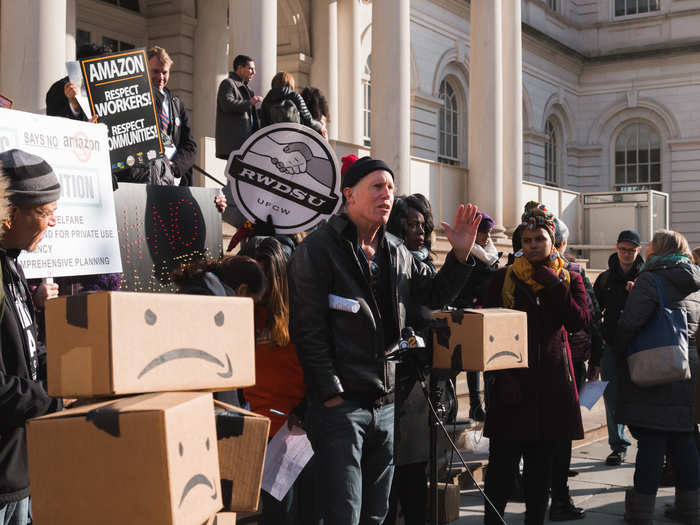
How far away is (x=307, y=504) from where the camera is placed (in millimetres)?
3910

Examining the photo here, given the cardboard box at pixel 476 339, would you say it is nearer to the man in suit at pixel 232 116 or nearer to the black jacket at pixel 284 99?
the black jacket at pixel 284 99

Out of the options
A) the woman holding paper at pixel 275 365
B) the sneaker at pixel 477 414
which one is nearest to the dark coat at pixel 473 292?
the sneaker at pixel 477 414

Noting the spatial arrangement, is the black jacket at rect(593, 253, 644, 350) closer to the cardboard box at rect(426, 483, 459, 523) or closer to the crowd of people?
the crowd of people

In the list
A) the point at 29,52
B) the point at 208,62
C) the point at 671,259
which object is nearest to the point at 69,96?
the point at 29,52

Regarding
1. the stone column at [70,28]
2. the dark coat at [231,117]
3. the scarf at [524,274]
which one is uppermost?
the stone column at [70,28]

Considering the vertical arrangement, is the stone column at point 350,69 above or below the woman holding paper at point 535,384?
above

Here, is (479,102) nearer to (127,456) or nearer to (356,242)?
(356,242)

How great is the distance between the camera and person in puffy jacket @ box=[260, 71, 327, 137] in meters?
6.55

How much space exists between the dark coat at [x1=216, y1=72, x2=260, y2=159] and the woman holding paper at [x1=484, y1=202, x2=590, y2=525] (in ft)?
8.56

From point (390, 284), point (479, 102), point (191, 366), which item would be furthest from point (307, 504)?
point (479, 102)

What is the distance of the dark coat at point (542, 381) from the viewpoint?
474cm

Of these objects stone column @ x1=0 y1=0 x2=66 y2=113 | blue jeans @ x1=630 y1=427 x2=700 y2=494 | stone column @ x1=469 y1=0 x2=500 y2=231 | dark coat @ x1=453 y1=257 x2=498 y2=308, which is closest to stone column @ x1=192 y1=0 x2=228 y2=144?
stone column @ x1=469 y1=0 x2=500 y2=231

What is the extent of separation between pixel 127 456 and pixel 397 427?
7.60 ft

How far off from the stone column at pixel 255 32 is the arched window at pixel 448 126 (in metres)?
12.4
